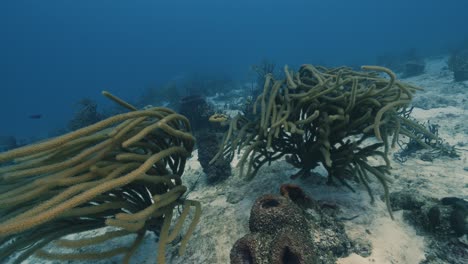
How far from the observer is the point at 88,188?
2.32 m

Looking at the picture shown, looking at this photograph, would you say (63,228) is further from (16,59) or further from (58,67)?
(16,59)

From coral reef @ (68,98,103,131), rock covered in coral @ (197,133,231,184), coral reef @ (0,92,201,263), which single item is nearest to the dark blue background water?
coral reef @ (68,98,103,131)

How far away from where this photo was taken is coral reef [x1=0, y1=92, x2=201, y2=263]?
222 centimetres

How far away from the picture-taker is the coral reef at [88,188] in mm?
2221

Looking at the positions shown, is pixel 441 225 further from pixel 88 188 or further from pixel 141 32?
pixel 141 32

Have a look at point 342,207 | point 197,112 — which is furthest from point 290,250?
point 197,112

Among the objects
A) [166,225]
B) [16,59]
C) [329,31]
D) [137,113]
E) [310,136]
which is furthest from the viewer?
[16,59]

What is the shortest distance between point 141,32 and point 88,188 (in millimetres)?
173520

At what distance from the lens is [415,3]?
414 ft

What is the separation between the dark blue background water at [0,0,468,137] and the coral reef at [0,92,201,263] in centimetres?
9617

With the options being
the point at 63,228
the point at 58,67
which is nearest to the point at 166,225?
the point at 63,228

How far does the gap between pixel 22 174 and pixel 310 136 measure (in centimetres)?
319

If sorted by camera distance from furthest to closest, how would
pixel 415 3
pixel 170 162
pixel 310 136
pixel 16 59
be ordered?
pixel 16 59 < pixel 415 3 < pixel 310 136 < pixel 170 162

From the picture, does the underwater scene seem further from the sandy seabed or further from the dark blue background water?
the dark blue background water
